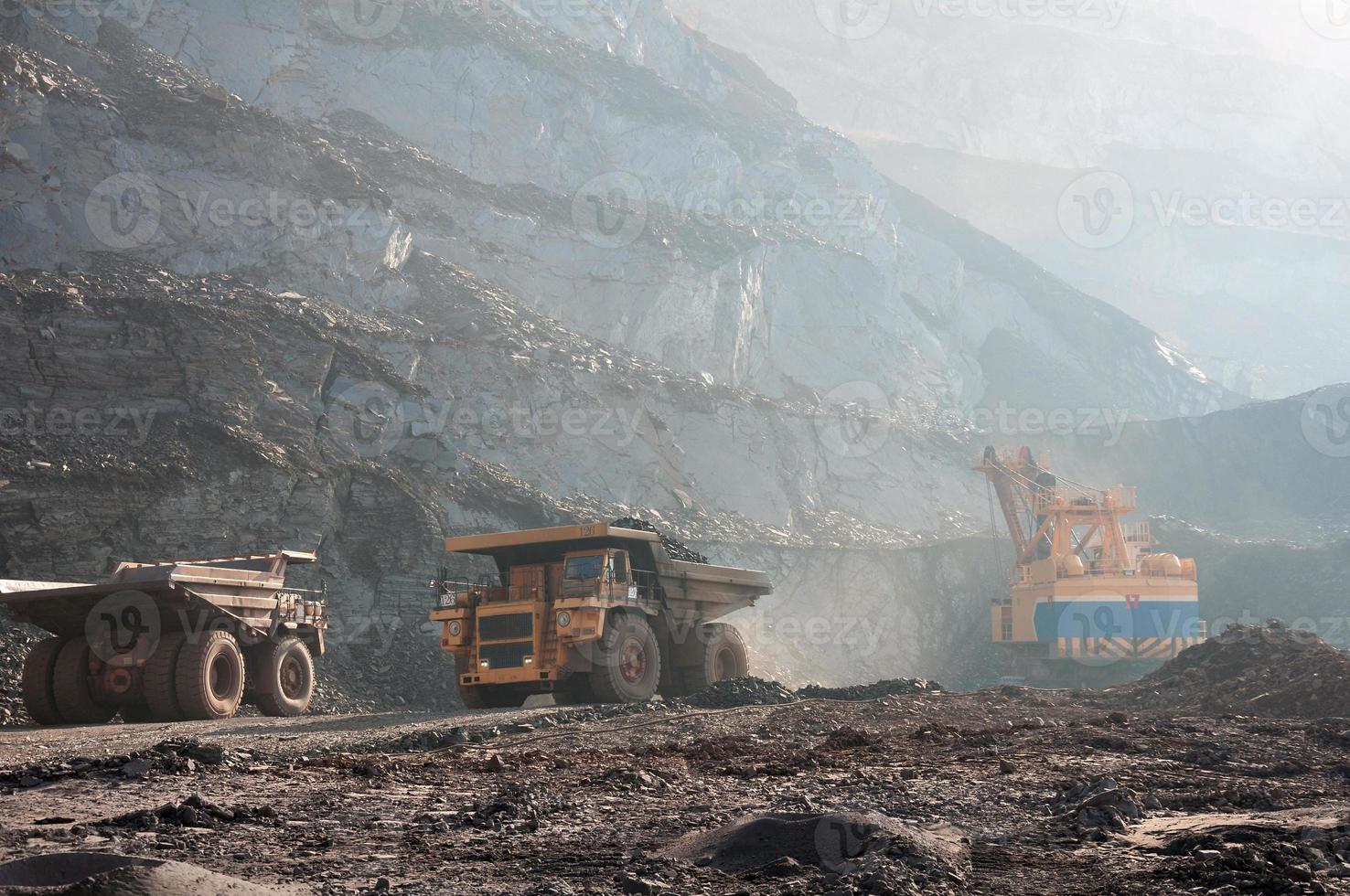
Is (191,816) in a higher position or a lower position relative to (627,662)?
lower

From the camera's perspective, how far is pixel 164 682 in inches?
574

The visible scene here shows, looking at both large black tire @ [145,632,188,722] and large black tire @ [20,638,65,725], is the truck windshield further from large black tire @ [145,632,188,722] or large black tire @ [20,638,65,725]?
large black tire @ [20,638,65,725]

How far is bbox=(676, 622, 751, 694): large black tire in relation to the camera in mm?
18516

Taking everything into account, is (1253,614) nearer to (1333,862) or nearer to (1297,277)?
(1333,862)

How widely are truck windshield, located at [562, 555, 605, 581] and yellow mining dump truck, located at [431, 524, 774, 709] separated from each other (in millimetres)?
13

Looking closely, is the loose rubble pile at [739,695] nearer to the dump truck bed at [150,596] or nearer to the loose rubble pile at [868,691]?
the loose rubble pile at [868,691]

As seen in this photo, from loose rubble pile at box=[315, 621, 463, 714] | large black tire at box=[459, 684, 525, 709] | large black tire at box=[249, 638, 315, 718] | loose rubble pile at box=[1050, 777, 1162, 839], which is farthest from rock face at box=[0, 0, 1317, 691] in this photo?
loose rubble pile at box=[1050, 777, 1162, 839]

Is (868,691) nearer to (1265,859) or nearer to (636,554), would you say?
(636,554)

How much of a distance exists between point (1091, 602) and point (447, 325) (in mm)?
18714

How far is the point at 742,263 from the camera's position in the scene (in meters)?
47.3

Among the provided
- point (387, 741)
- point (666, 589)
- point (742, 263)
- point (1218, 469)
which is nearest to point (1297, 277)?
point (1218, 469)

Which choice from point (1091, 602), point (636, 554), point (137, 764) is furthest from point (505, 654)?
point (1091, 602)

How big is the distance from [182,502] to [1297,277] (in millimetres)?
107991

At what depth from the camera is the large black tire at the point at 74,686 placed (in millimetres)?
14484
